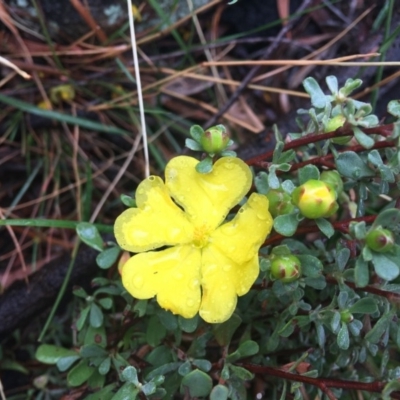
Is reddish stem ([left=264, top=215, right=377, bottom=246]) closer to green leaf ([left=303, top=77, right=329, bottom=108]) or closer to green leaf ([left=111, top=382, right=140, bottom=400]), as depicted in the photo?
green leaf ([left=303, top=77, right=329, bottom=108])

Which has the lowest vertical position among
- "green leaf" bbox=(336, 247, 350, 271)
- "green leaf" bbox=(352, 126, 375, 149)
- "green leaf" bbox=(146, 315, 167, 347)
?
"green leaf" bbox=(146, 315, 167, 347)

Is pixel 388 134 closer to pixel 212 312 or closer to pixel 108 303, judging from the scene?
pixel 212 312

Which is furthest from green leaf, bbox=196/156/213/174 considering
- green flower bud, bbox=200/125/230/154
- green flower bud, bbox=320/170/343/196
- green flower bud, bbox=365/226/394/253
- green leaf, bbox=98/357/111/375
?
green leaf, bbox=98/357/111/375

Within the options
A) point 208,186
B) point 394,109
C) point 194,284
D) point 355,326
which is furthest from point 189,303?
point 394,109

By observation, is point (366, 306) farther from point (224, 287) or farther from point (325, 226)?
point (224, 287)

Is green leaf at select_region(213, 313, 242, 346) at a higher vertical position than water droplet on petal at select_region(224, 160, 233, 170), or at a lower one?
lower

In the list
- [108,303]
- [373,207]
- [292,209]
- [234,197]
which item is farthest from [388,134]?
[108,303]

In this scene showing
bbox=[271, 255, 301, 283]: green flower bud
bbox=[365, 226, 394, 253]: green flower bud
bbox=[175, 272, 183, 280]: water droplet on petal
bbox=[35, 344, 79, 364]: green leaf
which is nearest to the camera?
bbox=[365, 226, 394, 253]: green flower bud
